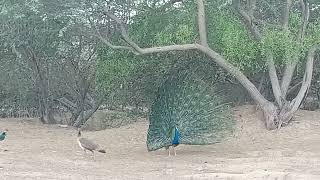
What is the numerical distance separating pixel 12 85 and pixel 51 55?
3374 millimetres

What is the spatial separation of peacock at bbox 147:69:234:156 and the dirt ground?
1.66ft

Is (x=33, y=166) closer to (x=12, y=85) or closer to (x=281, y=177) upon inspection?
(x=281, y=177)

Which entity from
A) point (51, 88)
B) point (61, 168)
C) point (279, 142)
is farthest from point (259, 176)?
point (51, 88)

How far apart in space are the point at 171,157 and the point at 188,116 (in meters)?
1.13

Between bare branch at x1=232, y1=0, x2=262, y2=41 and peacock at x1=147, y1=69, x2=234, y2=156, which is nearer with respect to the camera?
peacock at x1=147, y1=69, x2=234, y2=156

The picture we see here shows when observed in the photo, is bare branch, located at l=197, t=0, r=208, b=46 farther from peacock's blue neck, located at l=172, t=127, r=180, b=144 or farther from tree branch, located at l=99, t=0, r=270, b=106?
peacock's blue neck, located at l=172, t=127, r=180, b=144

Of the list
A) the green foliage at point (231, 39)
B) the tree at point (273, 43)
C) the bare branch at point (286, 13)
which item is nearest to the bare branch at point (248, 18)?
the tree at point (273, 43)

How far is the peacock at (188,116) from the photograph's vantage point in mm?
15484

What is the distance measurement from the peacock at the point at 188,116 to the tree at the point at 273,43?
8.47 feet

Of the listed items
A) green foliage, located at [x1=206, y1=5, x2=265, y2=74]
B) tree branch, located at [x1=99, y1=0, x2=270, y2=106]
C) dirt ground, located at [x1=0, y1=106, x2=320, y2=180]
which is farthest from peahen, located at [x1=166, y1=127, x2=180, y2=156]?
green foliage, located at [x1=206, y1=5, x2=265, y2=74]

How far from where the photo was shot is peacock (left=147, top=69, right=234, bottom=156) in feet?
50.8

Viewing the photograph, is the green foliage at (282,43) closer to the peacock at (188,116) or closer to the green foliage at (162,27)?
the green foliage at (162,27)

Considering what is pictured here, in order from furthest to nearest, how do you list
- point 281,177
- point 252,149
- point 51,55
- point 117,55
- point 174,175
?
point 51,55
point 117,55
point 252,149
point 174,175
point 281,177

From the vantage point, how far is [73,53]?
24.2 m
